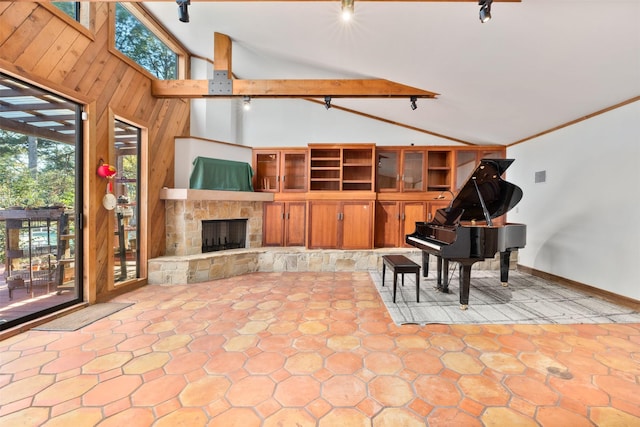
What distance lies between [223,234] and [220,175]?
1.11 meters

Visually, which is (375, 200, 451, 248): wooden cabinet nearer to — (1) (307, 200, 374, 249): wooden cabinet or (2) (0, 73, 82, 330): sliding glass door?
(1) (307, 200, 374, 249): wooden cabinet

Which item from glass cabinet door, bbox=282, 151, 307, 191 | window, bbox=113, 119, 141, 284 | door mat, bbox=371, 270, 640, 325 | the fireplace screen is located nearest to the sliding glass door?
window, bbox=113, 119, 141, 284

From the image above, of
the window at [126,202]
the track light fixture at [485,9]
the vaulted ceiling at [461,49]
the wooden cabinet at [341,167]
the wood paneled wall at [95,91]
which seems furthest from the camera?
the wooden cabinet at [341,167]

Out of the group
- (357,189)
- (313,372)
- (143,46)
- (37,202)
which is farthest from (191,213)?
(313,372)

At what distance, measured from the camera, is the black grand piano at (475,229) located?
285 centimetres

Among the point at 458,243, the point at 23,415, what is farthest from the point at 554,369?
the point at 23,415

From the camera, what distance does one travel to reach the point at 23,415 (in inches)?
56.0

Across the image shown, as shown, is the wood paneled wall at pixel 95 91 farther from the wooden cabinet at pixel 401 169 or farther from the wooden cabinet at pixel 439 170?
the wooden cabinet at pixel 439 170

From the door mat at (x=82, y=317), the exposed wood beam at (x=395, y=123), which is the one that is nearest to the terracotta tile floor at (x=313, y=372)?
the door mat at (x=82, y=317)

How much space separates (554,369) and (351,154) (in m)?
4.34

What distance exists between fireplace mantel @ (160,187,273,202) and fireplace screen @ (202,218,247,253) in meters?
0.51

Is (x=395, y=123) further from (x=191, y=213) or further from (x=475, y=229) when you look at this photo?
(x=191, y=213)

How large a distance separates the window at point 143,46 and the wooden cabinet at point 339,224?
3329mm

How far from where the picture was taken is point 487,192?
10.4 ft
